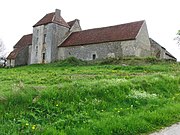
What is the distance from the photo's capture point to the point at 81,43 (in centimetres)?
4197

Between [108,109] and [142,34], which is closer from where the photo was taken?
[108,109]

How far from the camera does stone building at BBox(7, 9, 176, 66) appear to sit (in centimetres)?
3753

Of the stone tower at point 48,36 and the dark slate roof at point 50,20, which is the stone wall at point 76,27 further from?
the dark slate roof at point 50,20

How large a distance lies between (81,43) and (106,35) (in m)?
4.40

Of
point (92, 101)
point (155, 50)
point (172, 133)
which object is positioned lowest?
point (172, 133)

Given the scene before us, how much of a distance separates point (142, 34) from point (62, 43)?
14.8m

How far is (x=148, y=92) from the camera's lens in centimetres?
1148

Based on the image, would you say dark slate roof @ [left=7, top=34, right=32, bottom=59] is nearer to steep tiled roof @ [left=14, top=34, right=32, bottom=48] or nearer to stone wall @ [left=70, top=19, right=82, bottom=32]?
steep tiled roof @ [left=14, top=34, right=32, bottom=48]

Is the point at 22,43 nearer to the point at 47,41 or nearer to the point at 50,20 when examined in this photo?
the point at 47,41

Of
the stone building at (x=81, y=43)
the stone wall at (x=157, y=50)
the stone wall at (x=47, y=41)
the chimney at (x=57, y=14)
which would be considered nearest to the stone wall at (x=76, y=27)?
→ the stone building at (x=81, y=43)

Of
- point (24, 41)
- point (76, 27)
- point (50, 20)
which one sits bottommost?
point (24, 41)

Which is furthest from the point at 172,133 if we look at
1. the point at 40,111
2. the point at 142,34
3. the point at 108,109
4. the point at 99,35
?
the point at 99,35

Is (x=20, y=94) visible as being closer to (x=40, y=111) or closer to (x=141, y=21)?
(x=40, y=111)

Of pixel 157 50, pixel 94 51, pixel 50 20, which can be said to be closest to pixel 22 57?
pixel 50 20
